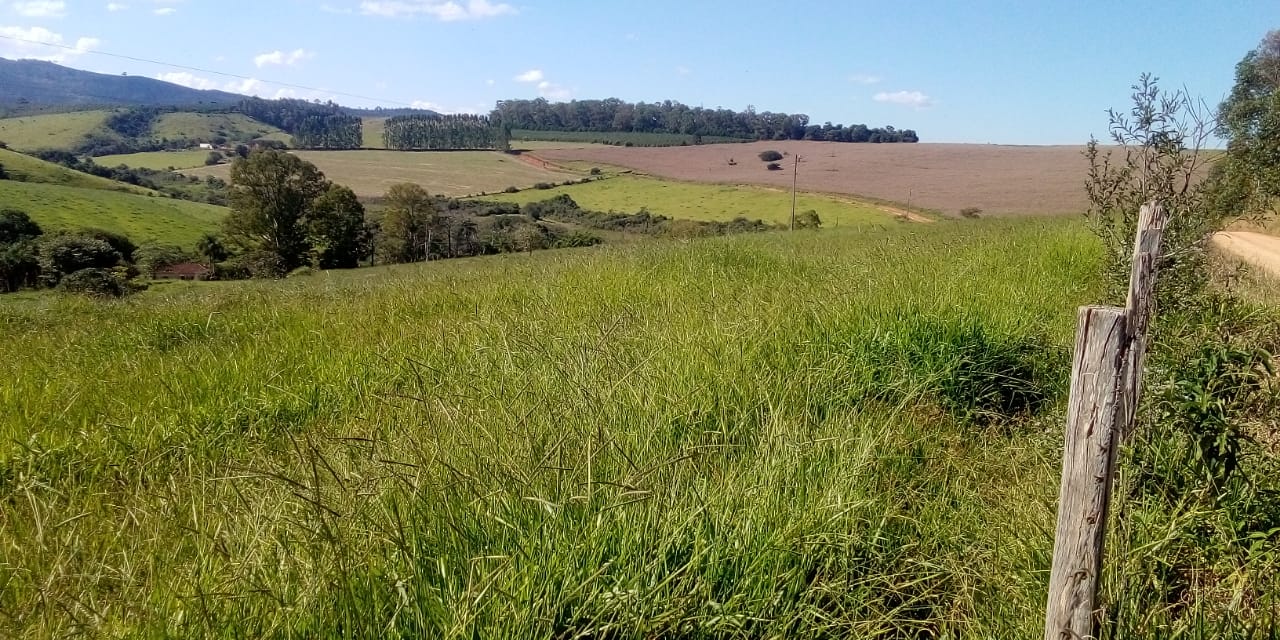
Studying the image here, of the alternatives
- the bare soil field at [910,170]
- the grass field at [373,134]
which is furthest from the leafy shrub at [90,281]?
the grass field at [373,134]

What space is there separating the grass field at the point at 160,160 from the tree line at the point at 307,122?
16.1 metres

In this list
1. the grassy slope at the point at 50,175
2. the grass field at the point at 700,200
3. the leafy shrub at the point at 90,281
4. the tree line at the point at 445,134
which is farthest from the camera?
the tree line at the point at 445,134

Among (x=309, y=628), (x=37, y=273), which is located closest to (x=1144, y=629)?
(x=309, y=628)

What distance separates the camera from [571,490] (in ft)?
6.89

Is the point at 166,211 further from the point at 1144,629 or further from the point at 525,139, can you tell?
the point at 1144,629

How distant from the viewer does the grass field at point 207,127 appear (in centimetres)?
13138

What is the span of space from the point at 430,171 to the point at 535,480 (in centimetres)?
9658

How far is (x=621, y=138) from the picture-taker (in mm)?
111312

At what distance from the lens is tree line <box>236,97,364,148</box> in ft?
399

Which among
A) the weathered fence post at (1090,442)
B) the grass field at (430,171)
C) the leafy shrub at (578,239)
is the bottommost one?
the leafy shrub at (578,239)

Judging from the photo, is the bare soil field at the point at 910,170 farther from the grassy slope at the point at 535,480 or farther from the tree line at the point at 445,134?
the grassy slope at the point at 535,480

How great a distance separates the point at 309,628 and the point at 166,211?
8407 cm

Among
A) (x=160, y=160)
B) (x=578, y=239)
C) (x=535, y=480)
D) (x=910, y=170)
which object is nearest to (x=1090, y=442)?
(x=535, y=480)

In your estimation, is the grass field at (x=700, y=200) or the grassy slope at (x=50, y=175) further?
the grassy slope at (x=50, y=175)
